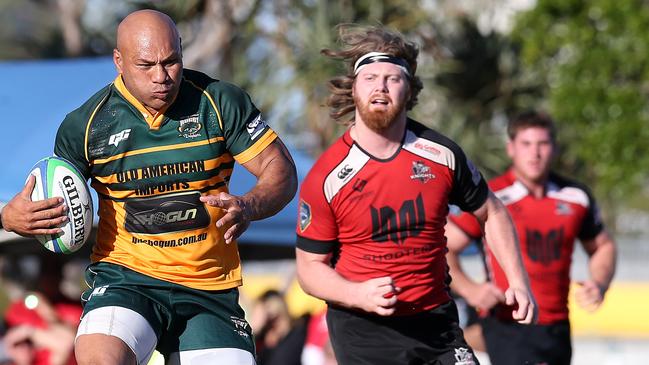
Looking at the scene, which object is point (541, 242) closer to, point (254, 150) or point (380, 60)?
point (380, 60)

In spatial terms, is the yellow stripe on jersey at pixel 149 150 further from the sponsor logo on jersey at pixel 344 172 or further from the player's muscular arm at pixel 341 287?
the player's muscular arm at pixel 341 287

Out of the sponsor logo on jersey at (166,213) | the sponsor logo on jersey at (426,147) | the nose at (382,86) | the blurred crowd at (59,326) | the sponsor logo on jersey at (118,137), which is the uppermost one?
the nose at (382,86)

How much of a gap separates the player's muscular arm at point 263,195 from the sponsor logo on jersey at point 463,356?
1.13 meters

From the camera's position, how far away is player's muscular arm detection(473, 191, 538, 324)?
18.0 ft

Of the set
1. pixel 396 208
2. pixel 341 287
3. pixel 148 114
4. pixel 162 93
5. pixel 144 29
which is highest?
pixel 144 29

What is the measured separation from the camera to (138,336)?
16.0 ft

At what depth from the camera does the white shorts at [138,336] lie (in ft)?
15.8

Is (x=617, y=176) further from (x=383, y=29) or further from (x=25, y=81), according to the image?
(x=383, y=29)

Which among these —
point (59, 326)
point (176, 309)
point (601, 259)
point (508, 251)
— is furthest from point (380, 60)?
point (59, 326)

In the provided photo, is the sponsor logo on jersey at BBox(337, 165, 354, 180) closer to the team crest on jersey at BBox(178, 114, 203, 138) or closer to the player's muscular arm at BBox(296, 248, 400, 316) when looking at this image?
the player's muscular arm at BBox(296, 248, 400, 316)

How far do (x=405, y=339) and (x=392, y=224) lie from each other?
55cm

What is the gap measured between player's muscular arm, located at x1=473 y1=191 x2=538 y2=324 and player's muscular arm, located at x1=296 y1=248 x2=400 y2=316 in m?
→ 0.62

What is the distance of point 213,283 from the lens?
518 cm

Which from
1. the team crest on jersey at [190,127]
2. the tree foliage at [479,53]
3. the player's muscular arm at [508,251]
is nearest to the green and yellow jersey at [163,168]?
the team crest on jersey at [190,127]
